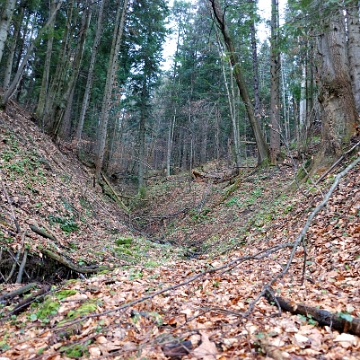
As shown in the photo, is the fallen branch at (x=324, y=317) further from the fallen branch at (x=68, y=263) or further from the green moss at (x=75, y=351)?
the fallen branch at (x=68, y=263)

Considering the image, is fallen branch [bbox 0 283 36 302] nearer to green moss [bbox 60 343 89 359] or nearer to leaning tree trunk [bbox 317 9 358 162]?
green moss [bbox 60 343 89 359]

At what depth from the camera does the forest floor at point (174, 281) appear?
2664mm

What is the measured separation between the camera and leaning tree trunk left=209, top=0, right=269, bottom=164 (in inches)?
420

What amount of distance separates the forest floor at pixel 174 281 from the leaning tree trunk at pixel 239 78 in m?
3.16

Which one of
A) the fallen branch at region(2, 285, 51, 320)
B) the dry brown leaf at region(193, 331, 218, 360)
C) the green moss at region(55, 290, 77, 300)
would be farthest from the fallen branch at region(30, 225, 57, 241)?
the dry brown leaf at region(193, 331, 218, 360)

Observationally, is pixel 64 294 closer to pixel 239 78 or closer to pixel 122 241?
pixel 122 241

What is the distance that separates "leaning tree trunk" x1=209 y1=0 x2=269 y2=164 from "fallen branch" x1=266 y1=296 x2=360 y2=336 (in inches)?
351

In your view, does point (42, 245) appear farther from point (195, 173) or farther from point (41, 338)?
point (195, 173)

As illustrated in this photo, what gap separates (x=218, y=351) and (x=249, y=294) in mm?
1328

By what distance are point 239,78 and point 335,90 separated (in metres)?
5.05

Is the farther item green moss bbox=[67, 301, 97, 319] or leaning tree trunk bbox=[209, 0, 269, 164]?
leaning tree trunk bbox=[209, 0, 269, 164]

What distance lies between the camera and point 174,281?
176 inches

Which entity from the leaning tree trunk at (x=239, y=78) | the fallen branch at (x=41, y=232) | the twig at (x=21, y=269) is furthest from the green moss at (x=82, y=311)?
the leaning tree trunk at (x=239, y=78)

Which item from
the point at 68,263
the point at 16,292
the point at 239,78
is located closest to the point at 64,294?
the point at 16,292
